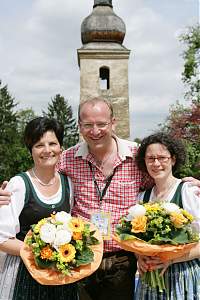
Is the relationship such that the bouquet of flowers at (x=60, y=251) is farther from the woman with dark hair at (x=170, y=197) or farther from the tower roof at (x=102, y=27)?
the tower roof at (x=102, y=27)

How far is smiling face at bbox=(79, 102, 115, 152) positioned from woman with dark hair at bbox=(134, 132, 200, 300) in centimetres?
30

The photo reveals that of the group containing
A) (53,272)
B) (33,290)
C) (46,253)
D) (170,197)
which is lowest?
(33,290)

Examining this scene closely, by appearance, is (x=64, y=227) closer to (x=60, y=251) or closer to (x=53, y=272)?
(x=60, y=251)

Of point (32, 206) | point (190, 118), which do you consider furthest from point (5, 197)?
point (190, 118)

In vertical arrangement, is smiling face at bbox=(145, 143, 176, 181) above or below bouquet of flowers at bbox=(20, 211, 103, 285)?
above

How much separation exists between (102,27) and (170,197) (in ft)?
50.4

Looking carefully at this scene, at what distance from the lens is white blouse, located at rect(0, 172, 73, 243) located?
2855 mm

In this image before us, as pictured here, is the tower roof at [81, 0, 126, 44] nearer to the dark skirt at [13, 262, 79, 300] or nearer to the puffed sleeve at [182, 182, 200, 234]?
the puffed sleeve at [182, 182, 200, 234]

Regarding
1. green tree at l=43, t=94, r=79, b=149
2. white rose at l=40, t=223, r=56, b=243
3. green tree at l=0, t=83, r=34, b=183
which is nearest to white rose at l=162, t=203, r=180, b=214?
white rose at l=40, t=223, r=56, b=243

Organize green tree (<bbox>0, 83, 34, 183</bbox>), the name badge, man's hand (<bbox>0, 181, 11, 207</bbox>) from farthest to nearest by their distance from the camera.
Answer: green tree (<bbox>0, 83, 34, 183</bbox>) → the name badge → man's hand (<bbox>0, 181, 11, 207</bbox>)

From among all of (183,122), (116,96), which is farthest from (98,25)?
(183,122)

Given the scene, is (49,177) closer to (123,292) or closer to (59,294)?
(59,294)

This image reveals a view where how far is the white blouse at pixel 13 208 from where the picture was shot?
286 cm

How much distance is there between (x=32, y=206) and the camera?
2.96 meters
